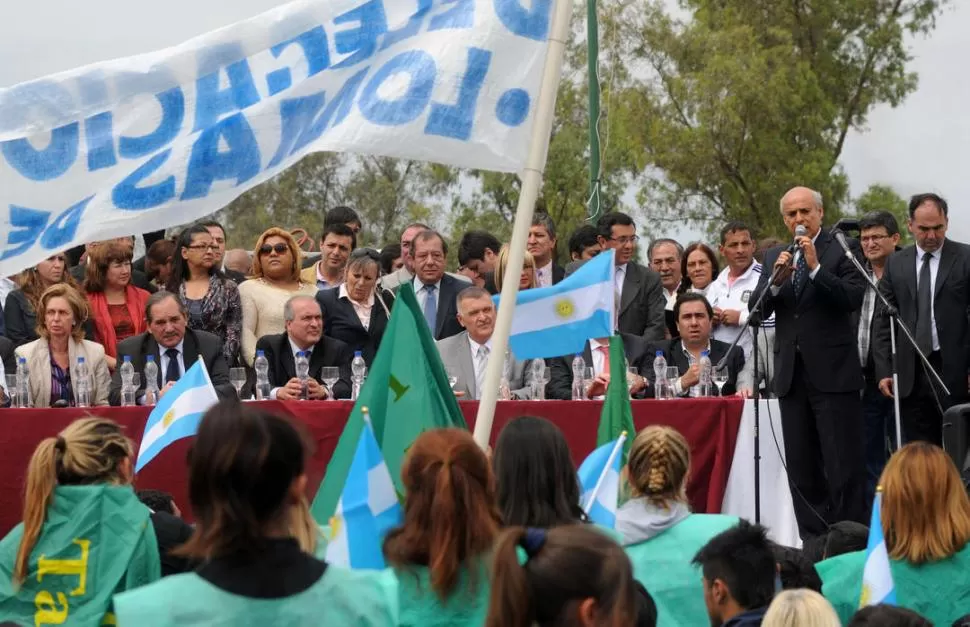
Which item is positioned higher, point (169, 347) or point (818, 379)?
point (169, 347)

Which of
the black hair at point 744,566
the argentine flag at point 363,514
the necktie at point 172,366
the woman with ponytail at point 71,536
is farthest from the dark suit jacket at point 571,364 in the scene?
the argentine flag at point 363,514

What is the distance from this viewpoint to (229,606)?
407 cm

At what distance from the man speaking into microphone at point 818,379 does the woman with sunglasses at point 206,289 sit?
3.87m

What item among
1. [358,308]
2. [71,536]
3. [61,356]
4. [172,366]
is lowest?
[71,536]

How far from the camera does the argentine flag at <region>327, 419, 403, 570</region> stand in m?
5.89

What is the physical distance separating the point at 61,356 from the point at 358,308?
2.26m

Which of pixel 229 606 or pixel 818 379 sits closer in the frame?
pixel 229 606

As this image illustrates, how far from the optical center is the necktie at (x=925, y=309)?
39.3 feet

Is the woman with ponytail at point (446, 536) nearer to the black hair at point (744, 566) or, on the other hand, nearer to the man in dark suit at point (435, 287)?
the black hair at point (744, 566)

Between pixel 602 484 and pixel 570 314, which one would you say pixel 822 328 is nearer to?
pixel 570 314

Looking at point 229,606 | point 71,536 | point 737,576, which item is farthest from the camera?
point 71,536

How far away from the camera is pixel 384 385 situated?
22.8 feet

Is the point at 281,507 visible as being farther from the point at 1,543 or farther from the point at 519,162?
the point at 519,162

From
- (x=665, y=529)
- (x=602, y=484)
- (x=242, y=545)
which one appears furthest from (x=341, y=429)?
(x=242, y=545)
